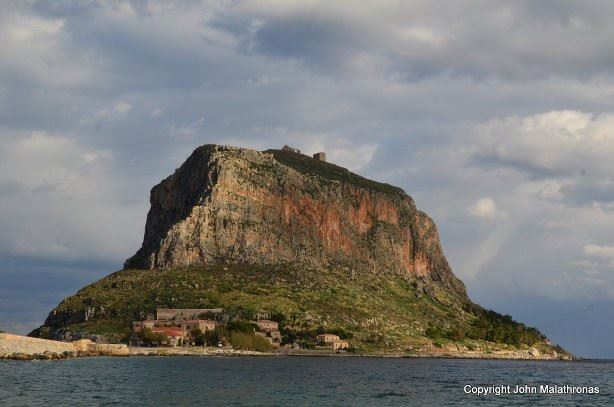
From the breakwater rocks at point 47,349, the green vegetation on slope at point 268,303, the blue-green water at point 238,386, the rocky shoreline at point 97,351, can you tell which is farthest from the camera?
the green vegetation on slope at point 268,303

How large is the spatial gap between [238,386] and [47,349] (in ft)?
182

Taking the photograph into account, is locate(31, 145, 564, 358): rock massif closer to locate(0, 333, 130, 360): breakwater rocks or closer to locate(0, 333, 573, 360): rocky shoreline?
locate(0, 333, 573, 360): rocky shoreline

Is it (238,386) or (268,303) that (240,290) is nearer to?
(268,303)

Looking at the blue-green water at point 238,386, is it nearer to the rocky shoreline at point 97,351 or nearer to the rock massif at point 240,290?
the rocky shoreline at point 97,351

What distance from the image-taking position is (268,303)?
558 feet

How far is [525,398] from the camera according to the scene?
78.8m

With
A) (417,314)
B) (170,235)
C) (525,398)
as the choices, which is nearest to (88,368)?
(525,398)

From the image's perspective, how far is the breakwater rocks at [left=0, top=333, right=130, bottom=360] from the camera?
117 m

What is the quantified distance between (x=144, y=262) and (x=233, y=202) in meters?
24.8

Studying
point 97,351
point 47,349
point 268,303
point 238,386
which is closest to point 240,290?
point 268,303

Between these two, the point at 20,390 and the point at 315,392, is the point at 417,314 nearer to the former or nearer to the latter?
the point at 315,392

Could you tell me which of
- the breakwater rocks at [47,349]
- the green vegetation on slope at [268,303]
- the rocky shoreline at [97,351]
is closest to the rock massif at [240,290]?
the green vegetation on slope at [268,303]

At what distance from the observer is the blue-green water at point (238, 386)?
68.5 meters

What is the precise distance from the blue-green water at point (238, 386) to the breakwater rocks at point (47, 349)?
6.03 meters
